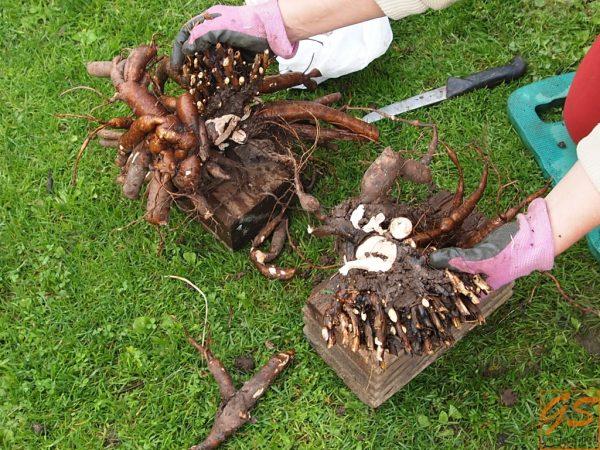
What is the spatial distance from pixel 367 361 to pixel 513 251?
28.6 inches

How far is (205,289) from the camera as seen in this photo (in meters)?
3.06

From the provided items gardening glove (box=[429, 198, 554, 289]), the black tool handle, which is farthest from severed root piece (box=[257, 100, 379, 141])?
gardening glove (box=[429, 198, 554, 289])

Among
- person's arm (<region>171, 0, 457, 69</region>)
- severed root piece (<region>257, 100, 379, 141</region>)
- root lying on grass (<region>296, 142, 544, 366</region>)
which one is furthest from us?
severed root piece (<region>257, 100, 379, 141</region>)

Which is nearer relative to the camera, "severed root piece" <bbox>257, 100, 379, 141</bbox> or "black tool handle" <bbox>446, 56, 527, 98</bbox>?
"severed root piece" <bbox>257, 100, 379, 141</bbox>

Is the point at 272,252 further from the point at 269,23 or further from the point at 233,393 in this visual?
the point at 269,23

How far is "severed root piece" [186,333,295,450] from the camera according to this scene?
268cm

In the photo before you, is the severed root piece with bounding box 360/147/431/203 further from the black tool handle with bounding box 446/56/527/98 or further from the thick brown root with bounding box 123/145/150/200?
the black tool handle with bounding box 446/56/527/98

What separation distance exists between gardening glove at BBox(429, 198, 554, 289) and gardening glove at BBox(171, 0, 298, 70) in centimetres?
114

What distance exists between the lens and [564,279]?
296 cm

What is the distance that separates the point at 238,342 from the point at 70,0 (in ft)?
7.89

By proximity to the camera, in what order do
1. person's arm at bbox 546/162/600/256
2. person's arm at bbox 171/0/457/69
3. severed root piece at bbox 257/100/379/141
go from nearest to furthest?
person's arm at bbox 546/162/600/256 → person's arm at bbox 171/0/457/69 → severed root piece at bbox 257/100/379/141

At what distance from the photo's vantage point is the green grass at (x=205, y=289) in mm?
2760

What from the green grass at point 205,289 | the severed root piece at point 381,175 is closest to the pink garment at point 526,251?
the severed root piece at point 381,175

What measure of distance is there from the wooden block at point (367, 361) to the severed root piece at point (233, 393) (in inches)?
7.7
